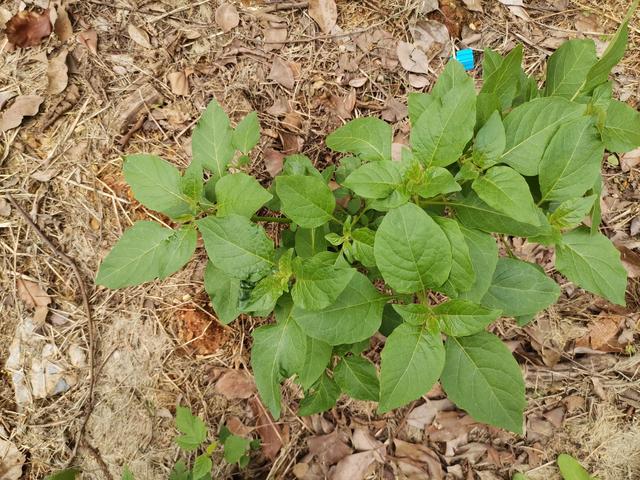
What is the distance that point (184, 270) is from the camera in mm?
2836

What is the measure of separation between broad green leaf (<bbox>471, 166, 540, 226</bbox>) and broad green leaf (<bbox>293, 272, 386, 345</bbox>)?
1.68 feet

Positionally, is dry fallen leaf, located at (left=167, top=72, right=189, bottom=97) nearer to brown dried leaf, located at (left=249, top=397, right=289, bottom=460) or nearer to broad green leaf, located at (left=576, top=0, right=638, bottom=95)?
brown dried leaf, located at (left=249, top=397, right=289, bottom=460)

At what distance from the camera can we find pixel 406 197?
1.68m

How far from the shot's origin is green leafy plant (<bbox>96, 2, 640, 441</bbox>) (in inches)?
62.6

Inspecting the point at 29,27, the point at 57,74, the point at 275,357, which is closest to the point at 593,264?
the point at 275,357

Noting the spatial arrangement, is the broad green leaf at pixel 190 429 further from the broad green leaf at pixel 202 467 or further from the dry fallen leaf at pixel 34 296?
the dry fallen leaf at pixel 34 296

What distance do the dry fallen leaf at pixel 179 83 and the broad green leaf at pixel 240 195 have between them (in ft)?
4.60

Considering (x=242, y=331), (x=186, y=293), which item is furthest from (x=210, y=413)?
(x=186, y=293)

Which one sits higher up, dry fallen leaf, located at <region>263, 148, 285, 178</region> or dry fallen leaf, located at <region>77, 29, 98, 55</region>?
dry fallen leaf, located at <region>77, 29, 98, 55</region>

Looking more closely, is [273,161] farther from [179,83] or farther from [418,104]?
[418,104]

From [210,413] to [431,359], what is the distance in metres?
1.71

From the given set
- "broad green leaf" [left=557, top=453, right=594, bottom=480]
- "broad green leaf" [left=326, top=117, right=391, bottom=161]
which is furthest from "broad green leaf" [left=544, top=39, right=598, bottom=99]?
"broad green leaf" [left=557, top=453, right=594, bottom=480]

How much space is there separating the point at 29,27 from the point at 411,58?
7.61ft

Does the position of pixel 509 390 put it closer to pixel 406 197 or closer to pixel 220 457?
pixel 406 197
